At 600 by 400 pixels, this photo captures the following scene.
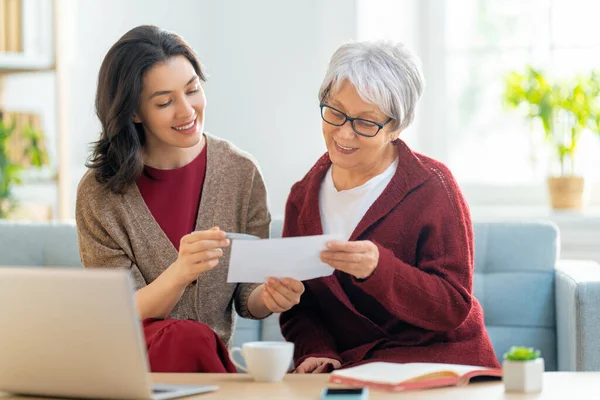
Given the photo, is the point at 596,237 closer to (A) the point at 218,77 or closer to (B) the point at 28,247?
(A) the point at 218,77

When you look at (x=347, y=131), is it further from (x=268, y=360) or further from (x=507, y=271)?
(x=507, y=271)

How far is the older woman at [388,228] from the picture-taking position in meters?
1.87

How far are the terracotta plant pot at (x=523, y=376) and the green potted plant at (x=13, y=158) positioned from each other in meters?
2.36

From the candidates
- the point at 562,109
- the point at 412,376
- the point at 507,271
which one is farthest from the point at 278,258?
the point at 562,109

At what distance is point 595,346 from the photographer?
2199 millimetres

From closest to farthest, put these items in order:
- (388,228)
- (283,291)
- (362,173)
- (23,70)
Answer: (283,291)
(388,228)
(362,173)
(23,70)

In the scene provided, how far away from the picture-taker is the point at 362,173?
6.65 feet

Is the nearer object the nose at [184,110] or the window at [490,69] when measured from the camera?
the nose at [184,110]

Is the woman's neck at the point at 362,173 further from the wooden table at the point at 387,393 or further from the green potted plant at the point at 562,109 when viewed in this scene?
the green potted plant at the point at 562,109

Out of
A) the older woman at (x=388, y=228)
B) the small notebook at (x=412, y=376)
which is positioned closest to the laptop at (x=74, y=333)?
the small notebook at (x=412, y=376)

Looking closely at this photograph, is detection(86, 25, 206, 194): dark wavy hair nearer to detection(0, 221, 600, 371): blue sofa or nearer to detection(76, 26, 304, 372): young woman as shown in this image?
detection(76, 26, 304, 372): young woman

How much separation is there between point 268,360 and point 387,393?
0.20m

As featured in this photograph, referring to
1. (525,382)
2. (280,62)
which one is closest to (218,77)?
(280,62)

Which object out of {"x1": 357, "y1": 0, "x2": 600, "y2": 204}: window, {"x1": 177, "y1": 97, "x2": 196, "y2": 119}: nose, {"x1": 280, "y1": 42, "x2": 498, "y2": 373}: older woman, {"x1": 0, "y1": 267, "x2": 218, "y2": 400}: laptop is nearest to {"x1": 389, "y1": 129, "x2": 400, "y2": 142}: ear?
{"x1": 280, "y1": 42, "x2": 498, "y2": 373}: older woman
